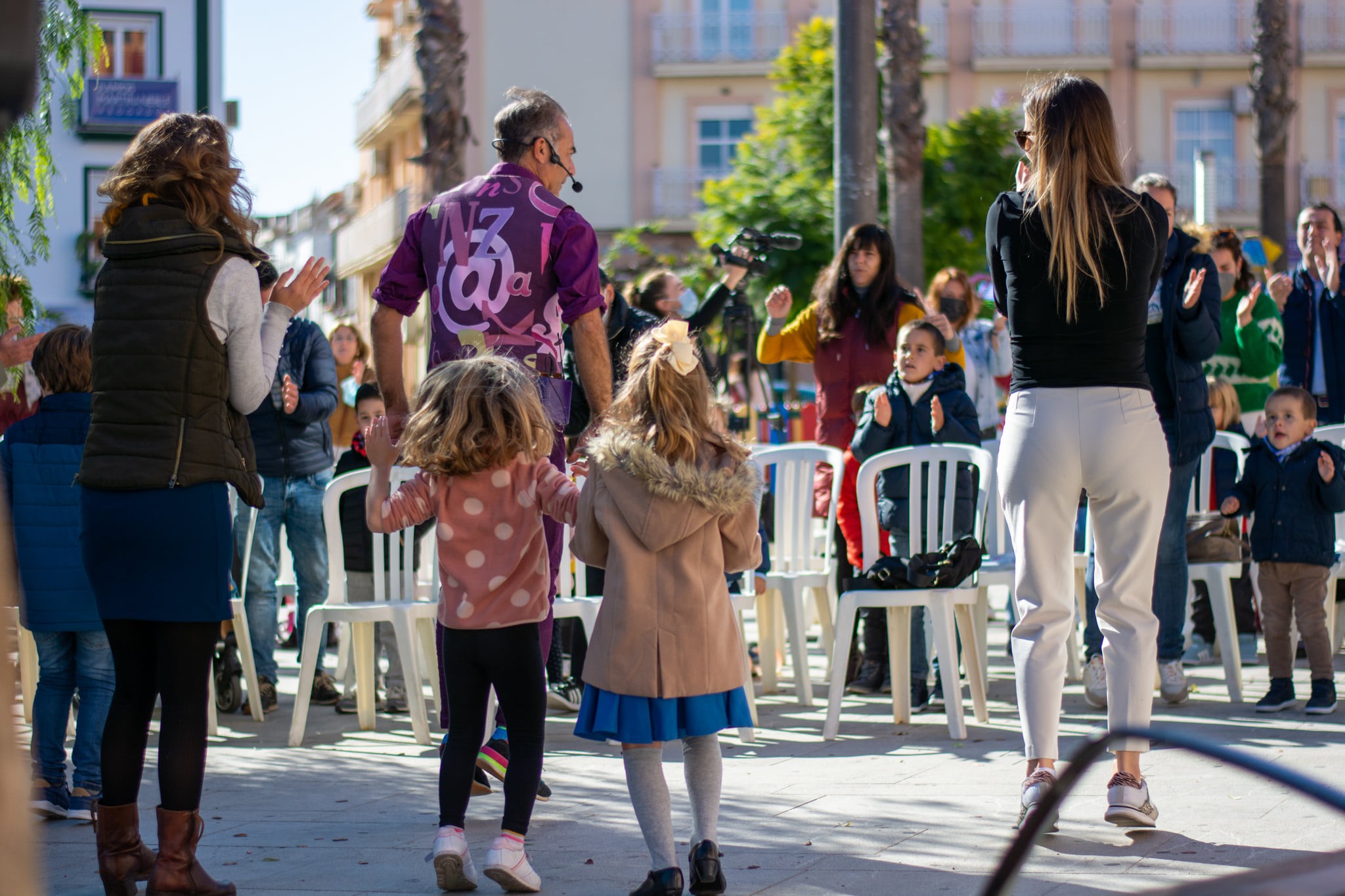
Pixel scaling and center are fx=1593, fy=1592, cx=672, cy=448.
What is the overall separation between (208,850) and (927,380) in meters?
3.79

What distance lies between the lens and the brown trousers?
21.1 feet

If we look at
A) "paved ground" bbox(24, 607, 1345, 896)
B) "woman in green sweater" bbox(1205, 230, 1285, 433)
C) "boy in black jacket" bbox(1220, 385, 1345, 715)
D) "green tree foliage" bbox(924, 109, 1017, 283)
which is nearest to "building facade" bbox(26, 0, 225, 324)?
"green tree foliage" bbox(924, 109, 1017, 283)

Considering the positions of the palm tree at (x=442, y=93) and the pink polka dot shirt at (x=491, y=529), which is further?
the palm tree at (x=442, y=93)

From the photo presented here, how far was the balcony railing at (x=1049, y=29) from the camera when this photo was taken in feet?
119

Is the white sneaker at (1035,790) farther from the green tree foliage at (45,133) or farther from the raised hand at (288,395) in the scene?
the green tree foliage at (45,133)

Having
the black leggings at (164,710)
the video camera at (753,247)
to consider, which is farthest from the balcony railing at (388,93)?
the black leggings at (164,710)

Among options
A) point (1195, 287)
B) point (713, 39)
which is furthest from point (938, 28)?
point (1195, 287)

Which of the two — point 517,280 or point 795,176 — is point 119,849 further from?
point 795,176

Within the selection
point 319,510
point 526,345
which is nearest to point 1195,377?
point 526,345

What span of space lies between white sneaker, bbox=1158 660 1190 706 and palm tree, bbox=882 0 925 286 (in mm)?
8991

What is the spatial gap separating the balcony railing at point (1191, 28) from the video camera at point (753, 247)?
30.1 m

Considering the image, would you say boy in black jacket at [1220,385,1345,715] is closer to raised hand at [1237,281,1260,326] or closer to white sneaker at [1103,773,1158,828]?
raised hand at [1237,281,1260,326]

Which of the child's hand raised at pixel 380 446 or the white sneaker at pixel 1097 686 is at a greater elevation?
the child's hand raised at pixel 380 446

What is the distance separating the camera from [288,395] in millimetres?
7277
